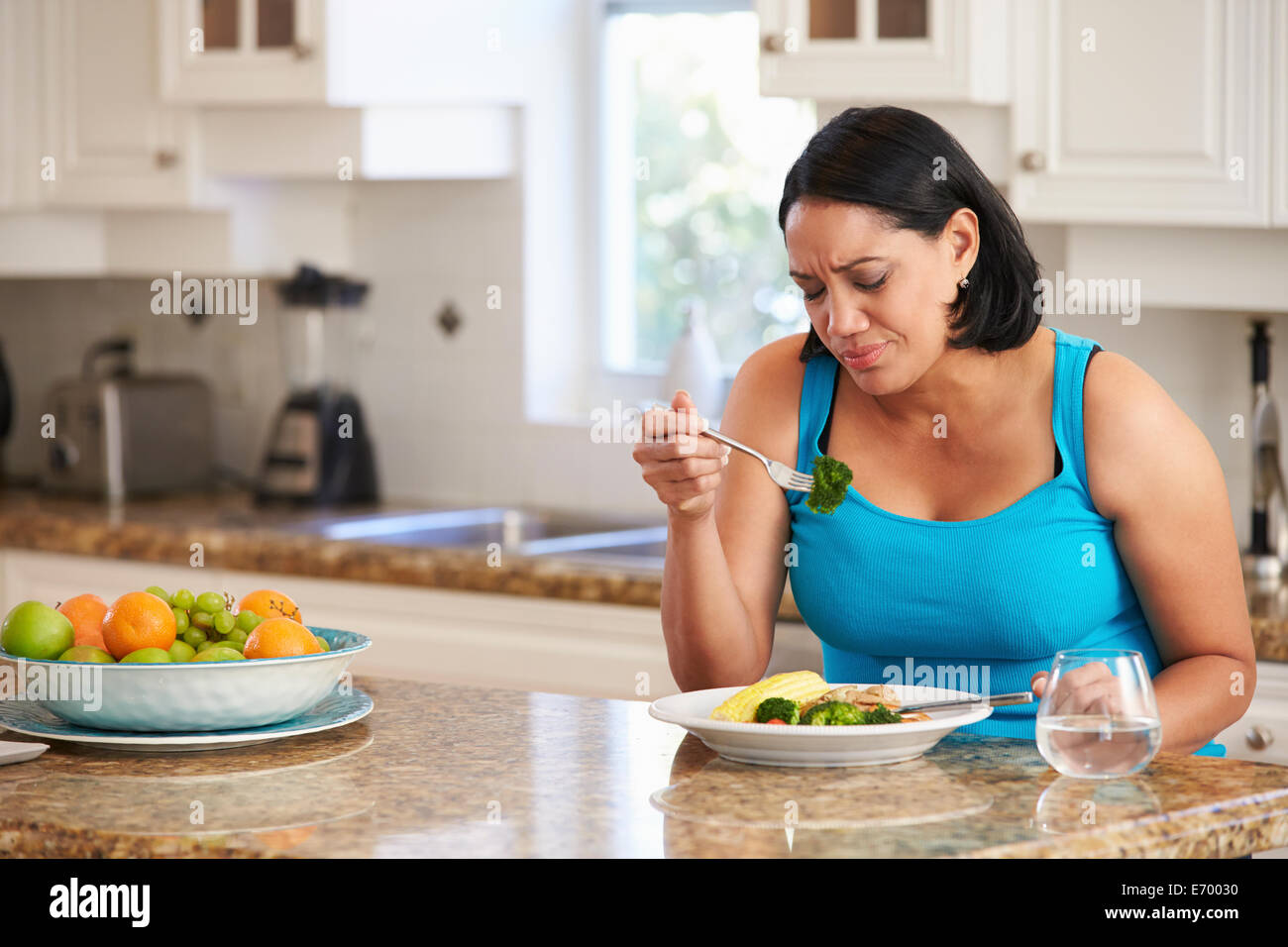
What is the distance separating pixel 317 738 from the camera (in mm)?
1372

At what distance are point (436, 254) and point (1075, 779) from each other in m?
2.42

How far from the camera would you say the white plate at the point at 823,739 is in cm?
121

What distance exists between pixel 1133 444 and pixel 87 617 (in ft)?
3.16

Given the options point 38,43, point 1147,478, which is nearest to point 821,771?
point 1147,478

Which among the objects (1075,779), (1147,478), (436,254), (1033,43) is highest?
(1033,43)

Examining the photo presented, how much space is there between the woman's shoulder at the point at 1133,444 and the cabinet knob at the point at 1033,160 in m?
0.91

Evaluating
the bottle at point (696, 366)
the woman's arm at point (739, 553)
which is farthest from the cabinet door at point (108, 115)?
the woman's arm at point (739, 553)

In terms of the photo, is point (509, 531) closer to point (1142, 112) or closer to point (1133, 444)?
point (1142, 112)

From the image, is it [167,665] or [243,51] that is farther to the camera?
[243,51]

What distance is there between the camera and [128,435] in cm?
340

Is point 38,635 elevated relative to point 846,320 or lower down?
lower down

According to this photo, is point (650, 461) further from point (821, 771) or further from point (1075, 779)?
point (1075, 779)

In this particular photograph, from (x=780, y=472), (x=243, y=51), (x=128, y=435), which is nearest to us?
(x=780, y=472)

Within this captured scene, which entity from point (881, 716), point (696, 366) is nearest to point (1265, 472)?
point (696, 366)
